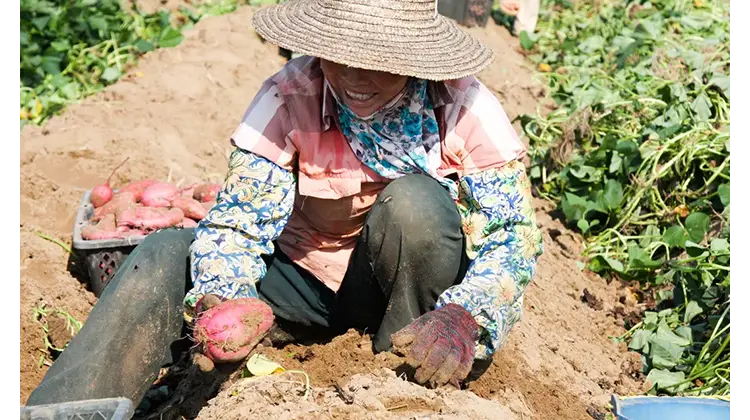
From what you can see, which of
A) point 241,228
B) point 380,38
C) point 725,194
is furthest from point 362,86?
point 725,194

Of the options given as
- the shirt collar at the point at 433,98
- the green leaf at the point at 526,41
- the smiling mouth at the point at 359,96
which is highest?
the smiling mouth at the point at 359,96

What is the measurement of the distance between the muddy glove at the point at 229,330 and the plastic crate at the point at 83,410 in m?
0.22

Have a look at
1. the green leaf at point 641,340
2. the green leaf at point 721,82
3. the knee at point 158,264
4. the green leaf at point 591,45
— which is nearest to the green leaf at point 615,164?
the green leaf at point 721,82

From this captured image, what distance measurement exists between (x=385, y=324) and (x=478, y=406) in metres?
0.41

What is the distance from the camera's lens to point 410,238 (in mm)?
2658

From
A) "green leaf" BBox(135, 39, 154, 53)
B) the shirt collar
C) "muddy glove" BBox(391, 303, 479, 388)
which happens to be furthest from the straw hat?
"green leaf" BBox(135, 39, 154, 53)

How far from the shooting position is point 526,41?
641cm

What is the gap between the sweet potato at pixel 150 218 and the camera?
4.01 meters

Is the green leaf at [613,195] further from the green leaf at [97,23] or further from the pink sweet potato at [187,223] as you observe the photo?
the green leaf at [97,23]

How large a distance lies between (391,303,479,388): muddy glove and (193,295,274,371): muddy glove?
1.06 feet

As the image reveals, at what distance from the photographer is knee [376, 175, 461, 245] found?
8.68 ft

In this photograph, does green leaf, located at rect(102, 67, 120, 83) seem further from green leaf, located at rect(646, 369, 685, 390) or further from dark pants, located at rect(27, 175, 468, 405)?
green leaf, located at rect(646, 369, 685, 390)

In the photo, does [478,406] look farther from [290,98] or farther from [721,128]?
[721,128]

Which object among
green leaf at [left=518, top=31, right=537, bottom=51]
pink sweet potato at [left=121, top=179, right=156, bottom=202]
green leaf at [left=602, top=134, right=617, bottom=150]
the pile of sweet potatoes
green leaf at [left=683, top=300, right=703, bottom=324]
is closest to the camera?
green leaf at [left=683, top=300, right=703, bottom=324]
